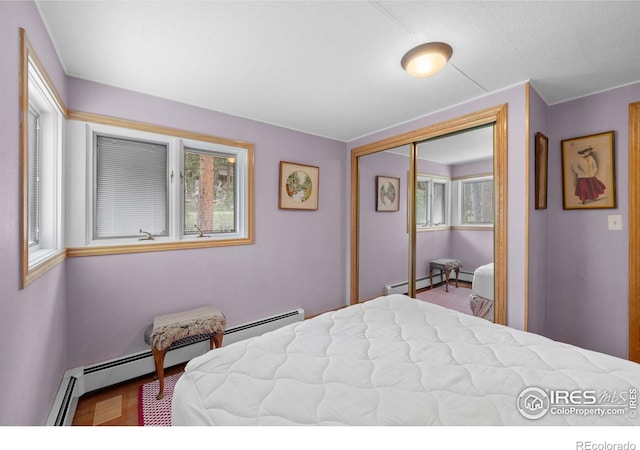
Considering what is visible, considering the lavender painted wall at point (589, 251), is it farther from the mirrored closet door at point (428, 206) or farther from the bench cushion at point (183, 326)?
the bench cushion at point (183, 326)

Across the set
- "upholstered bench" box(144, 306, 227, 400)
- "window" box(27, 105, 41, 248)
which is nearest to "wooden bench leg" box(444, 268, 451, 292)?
"upholstered bench" box(144, 306, 227, 400)

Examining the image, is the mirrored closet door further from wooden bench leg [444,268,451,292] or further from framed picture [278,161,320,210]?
framed picture [278,161,320,210]

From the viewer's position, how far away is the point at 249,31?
4.90ft

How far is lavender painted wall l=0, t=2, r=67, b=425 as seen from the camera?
0.99 metres

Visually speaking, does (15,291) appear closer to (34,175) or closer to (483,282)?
(34,175)

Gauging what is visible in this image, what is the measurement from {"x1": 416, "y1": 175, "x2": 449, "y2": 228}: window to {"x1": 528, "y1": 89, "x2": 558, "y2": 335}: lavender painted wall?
677 mm

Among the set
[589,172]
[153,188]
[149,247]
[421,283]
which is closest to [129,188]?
[153,188]

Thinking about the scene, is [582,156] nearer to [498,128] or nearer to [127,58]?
[498,128]

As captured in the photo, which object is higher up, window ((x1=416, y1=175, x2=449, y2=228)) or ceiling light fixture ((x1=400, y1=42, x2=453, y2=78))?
ceiling light fixture ((x1=400, y1=42, x2=453, y2=78))

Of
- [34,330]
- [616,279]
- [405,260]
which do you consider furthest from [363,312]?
[616,279]

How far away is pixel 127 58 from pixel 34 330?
5.53 ft

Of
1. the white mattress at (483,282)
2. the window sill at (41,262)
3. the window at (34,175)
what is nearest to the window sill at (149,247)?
the window sill at (41,262)

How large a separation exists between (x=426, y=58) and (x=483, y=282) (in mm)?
1872

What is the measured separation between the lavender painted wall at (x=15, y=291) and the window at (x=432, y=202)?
288cm
